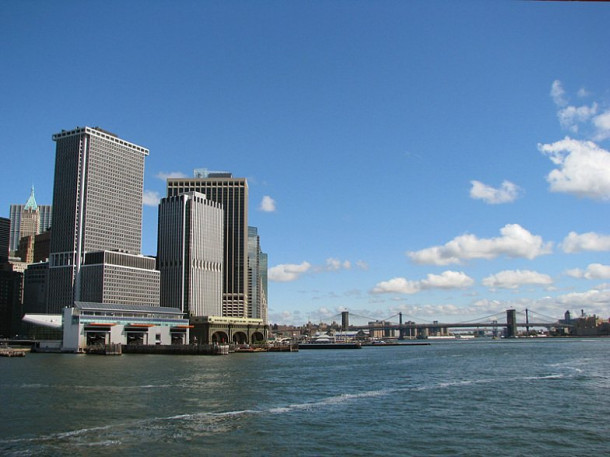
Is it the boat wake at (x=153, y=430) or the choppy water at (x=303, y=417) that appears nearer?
the boat wake at (x=153, y=430)

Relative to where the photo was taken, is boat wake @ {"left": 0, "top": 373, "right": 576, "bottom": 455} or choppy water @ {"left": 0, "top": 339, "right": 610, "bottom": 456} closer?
boat wake @ {"left": 0, "top": 373, "right": 576, "bottom": 455}

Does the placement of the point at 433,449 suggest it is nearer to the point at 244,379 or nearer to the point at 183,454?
the point at 183,454

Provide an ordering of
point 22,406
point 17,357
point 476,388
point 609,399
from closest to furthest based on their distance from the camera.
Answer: point 22,406 → point 609,399 → point 476,388 → point 17,357

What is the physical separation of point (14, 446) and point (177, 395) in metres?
29.1

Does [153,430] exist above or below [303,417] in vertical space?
above

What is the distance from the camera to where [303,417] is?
180 ft

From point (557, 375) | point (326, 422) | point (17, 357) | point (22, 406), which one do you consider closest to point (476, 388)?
point (557, 375)

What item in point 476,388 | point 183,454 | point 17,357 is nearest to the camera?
point 183,454

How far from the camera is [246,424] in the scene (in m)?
50.9

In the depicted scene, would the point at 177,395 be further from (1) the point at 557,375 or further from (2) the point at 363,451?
(1) the point at 557,375

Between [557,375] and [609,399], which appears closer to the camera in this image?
[609,399]

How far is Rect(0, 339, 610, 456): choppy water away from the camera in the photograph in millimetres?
42663

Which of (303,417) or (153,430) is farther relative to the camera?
(303,417)

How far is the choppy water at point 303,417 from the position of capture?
140 ft
